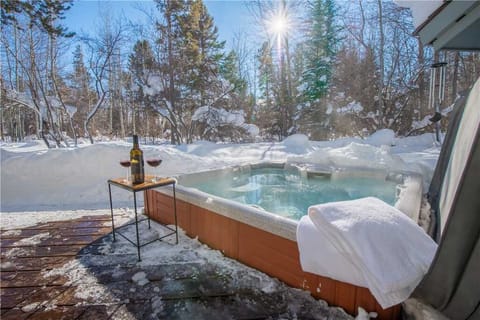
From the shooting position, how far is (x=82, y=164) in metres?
4.38

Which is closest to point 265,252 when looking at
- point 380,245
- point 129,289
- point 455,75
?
point 380,245

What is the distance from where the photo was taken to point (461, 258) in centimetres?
95

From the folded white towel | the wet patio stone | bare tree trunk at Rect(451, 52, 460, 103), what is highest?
bare tree trunk at Rect(451, 52, 460, 103)

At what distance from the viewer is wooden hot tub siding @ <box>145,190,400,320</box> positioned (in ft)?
4.16

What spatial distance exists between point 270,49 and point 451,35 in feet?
33.9

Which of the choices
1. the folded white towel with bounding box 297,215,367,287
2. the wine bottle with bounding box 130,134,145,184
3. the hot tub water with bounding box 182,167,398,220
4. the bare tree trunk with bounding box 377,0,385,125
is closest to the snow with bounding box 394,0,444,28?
the hot tub water with bounding box 182,167,398,220

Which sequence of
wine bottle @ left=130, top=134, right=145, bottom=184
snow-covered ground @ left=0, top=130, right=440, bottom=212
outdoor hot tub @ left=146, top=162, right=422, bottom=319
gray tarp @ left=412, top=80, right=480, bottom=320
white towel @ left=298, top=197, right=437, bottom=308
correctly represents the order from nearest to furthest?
gray tarp @ left=412, top=80, right=480, bottom=320
white towel @ left=298, top=197, right=437, bottom=308
outdoor hot tub @ left=146, top=162, right=422, bottom=319
wine bottle @ left=130, top=134, right=145, bottom=184
snow-covered ground @ left=0, top=130, right=440, bottom=212

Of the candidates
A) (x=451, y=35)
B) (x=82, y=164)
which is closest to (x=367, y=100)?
(x=451, y=35)

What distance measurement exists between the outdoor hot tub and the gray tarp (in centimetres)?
27

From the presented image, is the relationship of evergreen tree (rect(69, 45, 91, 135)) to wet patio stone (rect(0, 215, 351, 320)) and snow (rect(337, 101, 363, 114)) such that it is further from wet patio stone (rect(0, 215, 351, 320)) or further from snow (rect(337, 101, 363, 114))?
wet patio stone (rect(0, 215, 351, 320))

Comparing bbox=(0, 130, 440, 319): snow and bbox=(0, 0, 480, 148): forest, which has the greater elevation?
bbox=(0, 0, 480, 148): forest

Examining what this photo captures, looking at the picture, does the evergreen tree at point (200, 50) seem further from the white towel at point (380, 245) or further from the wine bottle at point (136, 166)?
the white towel at point (380, 245)

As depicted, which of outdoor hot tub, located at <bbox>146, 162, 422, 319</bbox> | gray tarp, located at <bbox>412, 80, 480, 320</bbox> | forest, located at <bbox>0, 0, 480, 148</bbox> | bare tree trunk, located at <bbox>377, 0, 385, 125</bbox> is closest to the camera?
gray tarp, located at <bbox>412, 80, 480, 320</bbox>

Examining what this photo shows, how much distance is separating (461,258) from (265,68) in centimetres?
1321
